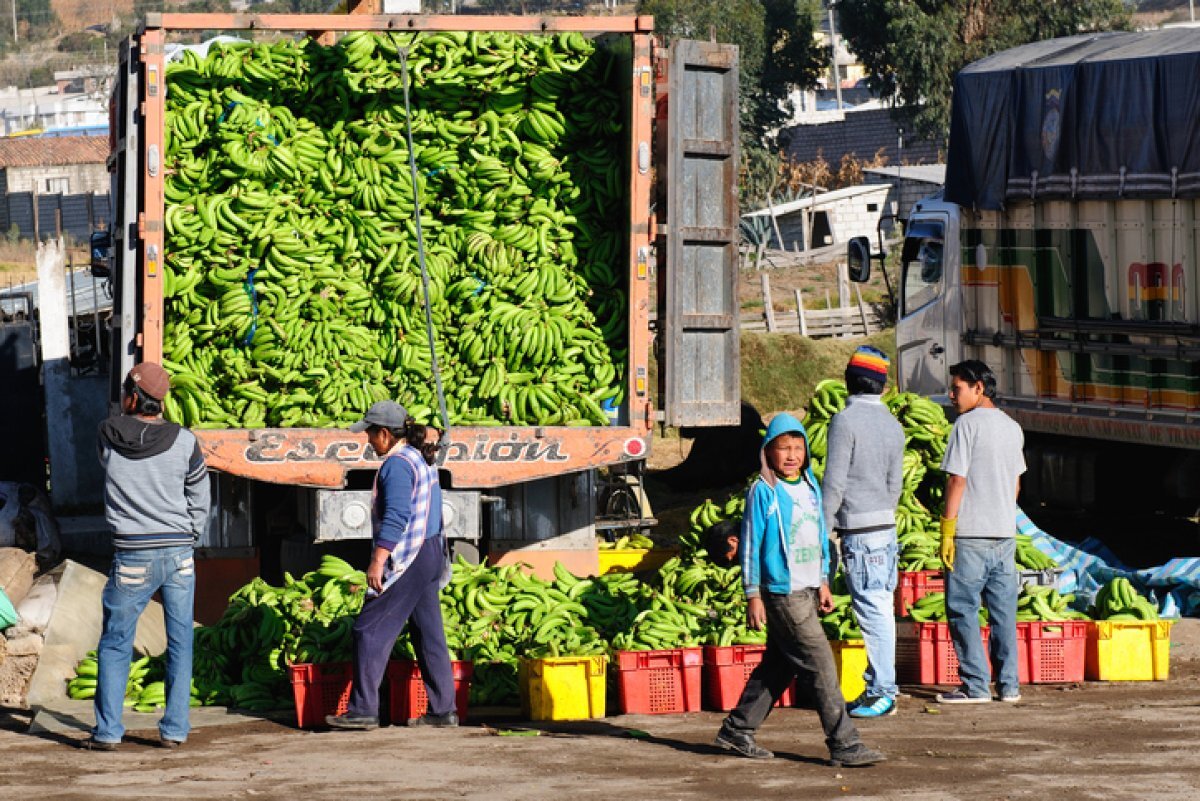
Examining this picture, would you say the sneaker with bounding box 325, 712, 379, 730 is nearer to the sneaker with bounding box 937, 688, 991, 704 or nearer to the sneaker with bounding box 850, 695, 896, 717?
the sneaker with bounding box 850, 695, 896, 717

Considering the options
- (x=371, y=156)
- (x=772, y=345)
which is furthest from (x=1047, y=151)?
(x=772, y=345)

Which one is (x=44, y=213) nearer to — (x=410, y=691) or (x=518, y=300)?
(x=518, y=300)

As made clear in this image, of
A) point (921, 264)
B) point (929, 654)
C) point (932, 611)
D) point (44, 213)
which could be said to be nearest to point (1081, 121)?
point (921, 264)

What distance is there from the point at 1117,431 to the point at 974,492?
5.93 m

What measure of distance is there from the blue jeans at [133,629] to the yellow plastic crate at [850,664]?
326 centimetres

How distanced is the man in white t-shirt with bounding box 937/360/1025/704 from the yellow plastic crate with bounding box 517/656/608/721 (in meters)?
1.76

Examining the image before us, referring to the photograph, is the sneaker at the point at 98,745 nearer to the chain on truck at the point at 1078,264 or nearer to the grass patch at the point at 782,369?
the chain on truck at the point at 1078,264

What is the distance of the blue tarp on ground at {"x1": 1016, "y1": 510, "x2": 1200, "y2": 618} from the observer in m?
12.2

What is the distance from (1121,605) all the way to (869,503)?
2.22 meters

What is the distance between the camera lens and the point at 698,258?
37.8 ft

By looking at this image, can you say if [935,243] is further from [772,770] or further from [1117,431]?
[772,770]

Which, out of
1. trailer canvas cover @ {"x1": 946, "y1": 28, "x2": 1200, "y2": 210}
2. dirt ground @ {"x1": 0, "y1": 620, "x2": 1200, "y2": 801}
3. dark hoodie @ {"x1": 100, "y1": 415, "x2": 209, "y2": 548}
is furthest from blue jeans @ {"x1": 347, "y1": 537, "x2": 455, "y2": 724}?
trailer canvas cover @ {"x1": 946, "y1": 28, "x2": 1200, "y2": 210}

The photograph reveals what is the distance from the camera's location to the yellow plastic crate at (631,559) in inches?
514

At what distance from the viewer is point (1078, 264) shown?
49.8ft
